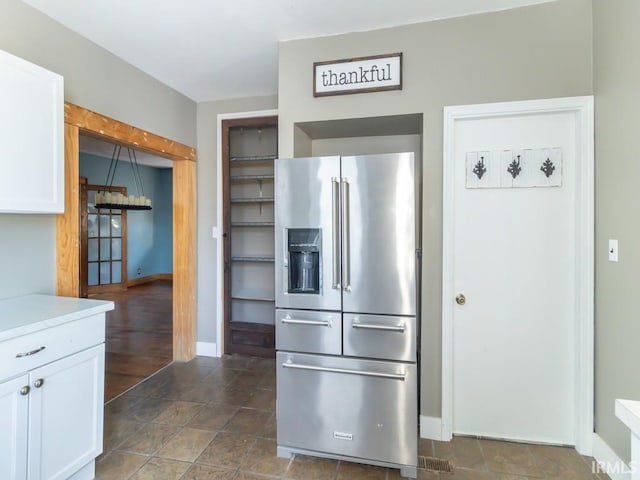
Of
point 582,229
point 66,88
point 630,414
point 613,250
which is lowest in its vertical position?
point 630,414

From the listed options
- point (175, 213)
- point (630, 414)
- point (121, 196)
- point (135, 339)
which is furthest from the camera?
point (121, 196)

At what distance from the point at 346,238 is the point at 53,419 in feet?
5.64

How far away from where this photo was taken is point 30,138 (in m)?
1.81

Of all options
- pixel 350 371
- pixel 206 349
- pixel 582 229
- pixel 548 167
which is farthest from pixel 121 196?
pixel 582 229

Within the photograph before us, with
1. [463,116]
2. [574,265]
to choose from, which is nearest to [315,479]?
[574,265]

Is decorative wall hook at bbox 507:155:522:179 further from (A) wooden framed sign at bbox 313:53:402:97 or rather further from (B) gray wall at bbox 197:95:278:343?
(B) gray wall at bbox 197:95:278:343

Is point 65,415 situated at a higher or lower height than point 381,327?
lower

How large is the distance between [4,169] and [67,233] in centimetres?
72

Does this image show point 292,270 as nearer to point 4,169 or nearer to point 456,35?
point 4,169

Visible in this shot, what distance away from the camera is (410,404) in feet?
6.21

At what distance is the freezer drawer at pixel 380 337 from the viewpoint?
191 centimetres

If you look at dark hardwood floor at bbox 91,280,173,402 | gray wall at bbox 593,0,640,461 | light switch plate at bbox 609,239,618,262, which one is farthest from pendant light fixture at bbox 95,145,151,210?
light switch plate at bbox 609,239,618,262

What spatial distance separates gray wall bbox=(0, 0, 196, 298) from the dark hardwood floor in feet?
4.41

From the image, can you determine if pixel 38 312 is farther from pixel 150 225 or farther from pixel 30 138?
pixel 150 225
